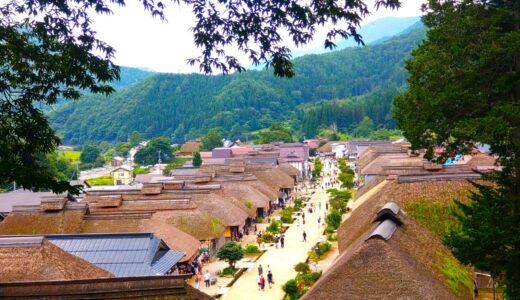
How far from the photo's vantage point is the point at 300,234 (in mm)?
38312

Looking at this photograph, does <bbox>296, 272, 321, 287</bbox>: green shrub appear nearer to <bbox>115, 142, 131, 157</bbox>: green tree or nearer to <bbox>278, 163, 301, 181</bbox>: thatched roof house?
<bbox>278, 163, 301, 181</bbox>: thatched roof house

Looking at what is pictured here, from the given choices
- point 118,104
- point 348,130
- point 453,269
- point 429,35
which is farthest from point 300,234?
point 118,104

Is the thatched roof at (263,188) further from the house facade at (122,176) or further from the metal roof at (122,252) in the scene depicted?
the house facade at (122,176)

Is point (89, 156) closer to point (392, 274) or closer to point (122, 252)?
point (122, 252)

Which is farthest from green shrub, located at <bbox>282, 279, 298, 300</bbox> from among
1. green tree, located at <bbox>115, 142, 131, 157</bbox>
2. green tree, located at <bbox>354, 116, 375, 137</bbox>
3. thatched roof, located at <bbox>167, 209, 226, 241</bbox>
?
green tree, located at <bbox>115, 142, 131, 157</bbox>

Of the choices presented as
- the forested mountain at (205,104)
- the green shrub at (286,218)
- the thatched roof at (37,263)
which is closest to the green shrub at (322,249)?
the green shrub at (286,218)

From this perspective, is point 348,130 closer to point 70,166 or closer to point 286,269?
point 70,166

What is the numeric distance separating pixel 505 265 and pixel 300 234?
27.0 m

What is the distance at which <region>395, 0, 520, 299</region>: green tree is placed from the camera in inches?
465

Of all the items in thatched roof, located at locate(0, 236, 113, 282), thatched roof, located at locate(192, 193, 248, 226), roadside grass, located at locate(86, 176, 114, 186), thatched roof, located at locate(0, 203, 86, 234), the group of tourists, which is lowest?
roadside grass, located at locate(86, 176, 114, 186)

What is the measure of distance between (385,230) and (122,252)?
914cm

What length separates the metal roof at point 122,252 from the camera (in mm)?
19031

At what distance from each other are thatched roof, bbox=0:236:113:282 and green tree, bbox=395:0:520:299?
33.4 ft

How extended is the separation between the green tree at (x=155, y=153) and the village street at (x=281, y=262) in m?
58.3
